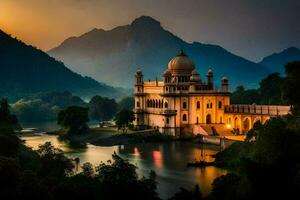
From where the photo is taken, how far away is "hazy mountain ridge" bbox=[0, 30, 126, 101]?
16750cm

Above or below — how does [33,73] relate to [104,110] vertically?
above

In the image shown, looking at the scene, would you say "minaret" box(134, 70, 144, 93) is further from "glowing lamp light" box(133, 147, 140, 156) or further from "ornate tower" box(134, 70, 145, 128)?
"glowing lamp light" box(133, 147, 140, 156)

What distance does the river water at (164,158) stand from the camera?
104ft

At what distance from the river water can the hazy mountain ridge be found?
113665 mm

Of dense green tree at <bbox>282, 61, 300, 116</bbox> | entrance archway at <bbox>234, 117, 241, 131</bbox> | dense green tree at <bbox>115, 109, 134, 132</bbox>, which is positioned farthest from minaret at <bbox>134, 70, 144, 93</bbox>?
dense green tree at <bbox>282, 61, 300, 116</bbox>

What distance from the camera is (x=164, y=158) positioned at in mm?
40906

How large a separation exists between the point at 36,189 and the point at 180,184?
514 inches

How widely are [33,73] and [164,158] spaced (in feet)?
464

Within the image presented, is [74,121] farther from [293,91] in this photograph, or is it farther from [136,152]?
[293,91]

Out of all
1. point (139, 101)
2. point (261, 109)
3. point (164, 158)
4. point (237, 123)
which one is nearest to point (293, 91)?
point (164, 158)

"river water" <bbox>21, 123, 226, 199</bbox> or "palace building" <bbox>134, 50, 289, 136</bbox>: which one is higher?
"palace building" <bbox>134, 50, 289, 136</bbox>

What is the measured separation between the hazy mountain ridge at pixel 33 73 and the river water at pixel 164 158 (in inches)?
4475

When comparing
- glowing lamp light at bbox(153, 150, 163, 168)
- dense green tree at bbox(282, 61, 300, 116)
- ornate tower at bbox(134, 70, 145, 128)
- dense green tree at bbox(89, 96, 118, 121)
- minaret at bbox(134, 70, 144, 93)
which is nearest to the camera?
dense green tree at bbox(282, 61, 300, 116)

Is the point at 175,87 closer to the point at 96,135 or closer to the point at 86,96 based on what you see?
the point at 96,135
